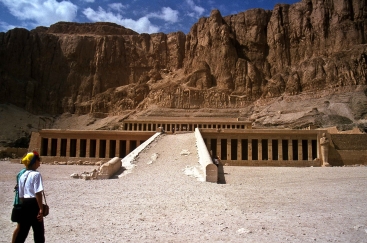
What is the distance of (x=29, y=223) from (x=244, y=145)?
1198 inches

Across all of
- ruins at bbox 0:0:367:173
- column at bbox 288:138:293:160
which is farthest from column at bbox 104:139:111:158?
ruins at bbox 0:0:367:173

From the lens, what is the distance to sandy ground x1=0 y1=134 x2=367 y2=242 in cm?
697

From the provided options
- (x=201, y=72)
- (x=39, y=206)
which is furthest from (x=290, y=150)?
(x=201, y=72)

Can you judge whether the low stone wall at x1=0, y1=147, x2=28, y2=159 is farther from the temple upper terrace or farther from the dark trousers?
the dark trousers

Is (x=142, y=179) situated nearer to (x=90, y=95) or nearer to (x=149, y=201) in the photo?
(x=149, y=201)

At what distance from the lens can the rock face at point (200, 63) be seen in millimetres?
79438

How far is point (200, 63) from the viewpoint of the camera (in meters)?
87.1

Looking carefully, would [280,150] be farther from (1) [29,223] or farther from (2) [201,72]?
(2) [201,72]

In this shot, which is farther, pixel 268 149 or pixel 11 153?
pixel 11 153

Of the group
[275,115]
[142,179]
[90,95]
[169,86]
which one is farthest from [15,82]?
[142,179]

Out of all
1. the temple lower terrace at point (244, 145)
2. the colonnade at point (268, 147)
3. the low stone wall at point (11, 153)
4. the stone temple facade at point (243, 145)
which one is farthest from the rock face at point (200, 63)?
the stone temple facade at point (243, 145)

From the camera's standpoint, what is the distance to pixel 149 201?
10055 millimetres

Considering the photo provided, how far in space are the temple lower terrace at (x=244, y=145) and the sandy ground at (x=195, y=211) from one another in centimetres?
1594

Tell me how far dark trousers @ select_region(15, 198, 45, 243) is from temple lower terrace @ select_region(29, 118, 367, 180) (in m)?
23.3
